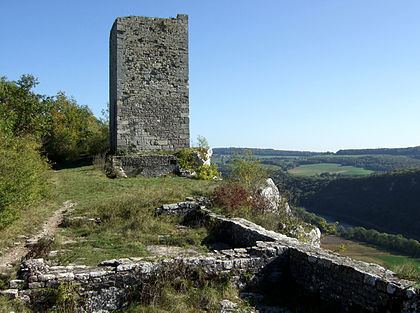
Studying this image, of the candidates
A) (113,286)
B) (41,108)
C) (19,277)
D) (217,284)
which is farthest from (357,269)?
(41,108)

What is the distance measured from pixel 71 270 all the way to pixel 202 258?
7.63ft

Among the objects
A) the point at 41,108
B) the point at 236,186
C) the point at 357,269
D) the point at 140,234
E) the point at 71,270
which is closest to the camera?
the point at 357,269

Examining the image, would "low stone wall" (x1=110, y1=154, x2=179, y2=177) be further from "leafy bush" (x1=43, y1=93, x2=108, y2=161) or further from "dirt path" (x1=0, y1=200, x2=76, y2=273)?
"dirt path" (x1=0, y1=200, x2=76, y2=273)

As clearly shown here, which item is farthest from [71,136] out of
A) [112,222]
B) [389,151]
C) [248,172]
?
[389,151]

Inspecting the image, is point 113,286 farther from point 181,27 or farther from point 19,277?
point 181,27

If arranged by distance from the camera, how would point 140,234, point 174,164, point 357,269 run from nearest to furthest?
1. point 357,269
2. point 140,234
3. point 174,164

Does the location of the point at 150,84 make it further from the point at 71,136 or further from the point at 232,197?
the point at 232,197

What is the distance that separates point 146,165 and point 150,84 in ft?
13.9

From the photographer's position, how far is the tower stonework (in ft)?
74.1

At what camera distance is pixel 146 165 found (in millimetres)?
21500

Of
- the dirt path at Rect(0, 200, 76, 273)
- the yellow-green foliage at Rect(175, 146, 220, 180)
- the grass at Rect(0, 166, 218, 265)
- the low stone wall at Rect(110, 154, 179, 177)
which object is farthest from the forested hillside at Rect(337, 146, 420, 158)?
the dirt path at Rect(0, 200, 76, 273)

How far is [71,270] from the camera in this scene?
779 centimetres

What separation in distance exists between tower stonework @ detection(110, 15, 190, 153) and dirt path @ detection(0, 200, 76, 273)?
28.2ft

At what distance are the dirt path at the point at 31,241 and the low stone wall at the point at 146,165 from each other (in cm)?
669
